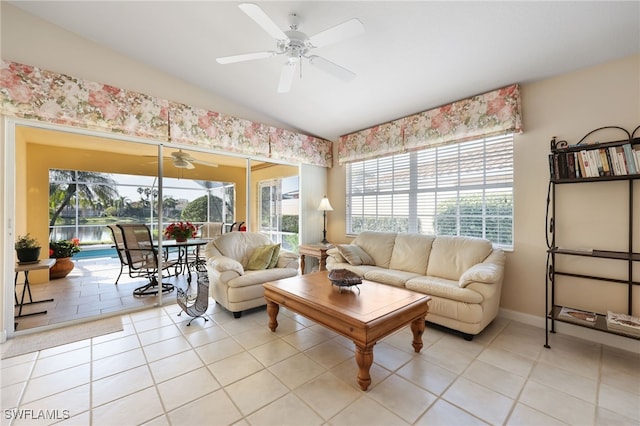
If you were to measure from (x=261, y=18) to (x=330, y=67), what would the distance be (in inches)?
28.3

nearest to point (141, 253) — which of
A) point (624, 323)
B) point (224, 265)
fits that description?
point (224, 265)

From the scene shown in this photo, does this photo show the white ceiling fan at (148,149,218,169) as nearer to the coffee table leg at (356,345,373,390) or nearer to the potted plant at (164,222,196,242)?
the potted plant at (164,222,196,242)

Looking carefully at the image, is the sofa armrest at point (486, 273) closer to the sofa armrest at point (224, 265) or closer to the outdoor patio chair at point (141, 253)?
the sofa armrest at point (224, 265)

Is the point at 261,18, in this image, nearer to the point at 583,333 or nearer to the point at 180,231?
the point at 180,231

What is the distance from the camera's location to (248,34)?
2609mm

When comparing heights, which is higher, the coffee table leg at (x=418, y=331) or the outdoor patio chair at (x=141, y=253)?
the outdoor patio chair at (x=141, y=253)

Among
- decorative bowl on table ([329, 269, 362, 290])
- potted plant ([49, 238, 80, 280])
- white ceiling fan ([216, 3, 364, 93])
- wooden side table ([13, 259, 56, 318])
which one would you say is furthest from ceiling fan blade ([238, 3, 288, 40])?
potted plant ([49, 238, 80, 280])

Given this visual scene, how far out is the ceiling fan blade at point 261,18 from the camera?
1.58 metres

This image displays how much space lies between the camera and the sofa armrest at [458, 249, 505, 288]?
2.44m

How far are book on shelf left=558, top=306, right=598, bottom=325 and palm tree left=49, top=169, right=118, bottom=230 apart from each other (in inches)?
196

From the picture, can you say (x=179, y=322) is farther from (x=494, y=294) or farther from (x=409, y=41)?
(x=409, y=41)

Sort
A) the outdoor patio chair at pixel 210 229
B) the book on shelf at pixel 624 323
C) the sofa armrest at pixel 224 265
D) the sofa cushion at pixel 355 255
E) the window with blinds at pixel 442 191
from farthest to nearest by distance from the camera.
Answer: the outdoor patio chair at pixel 210 229 → the sofa cushion at pixel 355 255 → the window with blinds at pixel 442 191 → the sofa armrest at pixel 224 265 → the book on shelf at pixel 624 323

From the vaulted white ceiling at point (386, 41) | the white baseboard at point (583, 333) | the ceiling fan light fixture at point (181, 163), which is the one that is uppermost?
the vaulted white ceiling at point (386, 41)

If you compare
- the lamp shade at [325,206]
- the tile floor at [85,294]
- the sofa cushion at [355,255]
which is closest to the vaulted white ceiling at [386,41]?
the lamp shade at [325,206]
